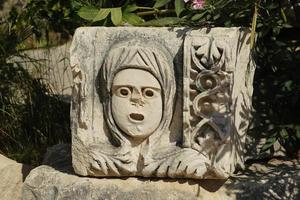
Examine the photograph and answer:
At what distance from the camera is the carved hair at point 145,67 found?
11.0 feet

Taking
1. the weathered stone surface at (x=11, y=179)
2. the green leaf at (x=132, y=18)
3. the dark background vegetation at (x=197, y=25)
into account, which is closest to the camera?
the dark background vegetation at (x=197, y=25)

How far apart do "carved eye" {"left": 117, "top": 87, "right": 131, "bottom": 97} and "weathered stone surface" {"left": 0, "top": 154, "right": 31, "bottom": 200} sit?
3.55 ft

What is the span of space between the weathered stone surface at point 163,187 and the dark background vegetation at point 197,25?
189 millimetres

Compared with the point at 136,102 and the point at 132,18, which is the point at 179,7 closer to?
the point at 132,18

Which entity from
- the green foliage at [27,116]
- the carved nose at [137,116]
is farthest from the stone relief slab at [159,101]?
the green foliage at [27,116]

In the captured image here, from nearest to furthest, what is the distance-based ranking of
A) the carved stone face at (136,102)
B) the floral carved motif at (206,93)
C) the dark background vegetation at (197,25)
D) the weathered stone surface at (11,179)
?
the floral carved motif at (206,93) → the carved stone face at (136,102) → the dark background vegetation at (197,25) → the weathered stone surface at (11,179)

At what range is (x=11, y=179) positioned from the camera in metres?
4.18

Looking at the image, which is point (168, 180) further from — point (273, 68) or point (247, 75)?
point (273, 68)

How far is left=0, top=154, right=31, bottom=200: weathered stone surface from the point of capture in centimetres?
417

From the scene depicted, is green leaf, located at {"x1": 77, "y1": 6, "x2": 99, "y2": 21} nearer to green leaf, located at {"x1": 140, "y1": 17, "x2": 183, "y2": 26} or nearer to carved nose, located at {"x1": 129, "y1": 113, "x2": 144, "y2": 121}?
green leaf, located at {"x1": 140, "y1": 17, "x2": 183, "y2": 26}

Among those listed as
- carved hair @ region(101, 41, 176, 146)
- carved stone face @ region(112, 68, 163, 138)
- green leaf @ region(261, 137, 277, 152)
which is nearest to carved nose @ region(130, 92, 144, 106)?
carved stone face @ region(112, 68, 163, 138)

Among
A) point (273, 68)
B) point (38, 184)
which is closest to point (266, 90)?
point (273, 68)

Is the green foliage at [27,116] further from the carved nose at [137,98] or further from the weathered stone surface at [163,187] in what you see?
the carved nose at [137,98]

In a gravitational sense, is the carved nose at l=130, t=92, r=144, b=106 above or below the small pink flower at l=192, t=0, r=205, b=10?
below
